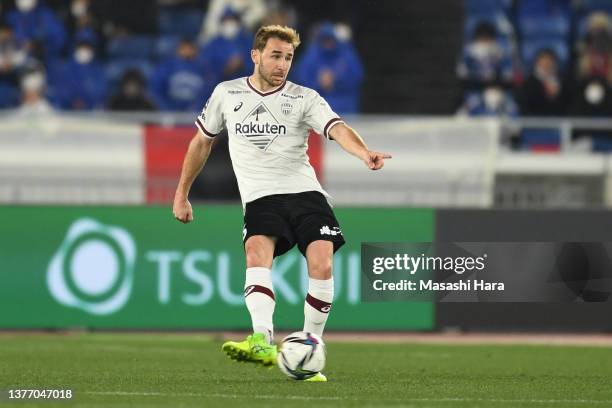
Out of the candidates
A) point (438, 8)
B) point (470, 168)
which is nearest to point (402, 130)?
point (470, 168)

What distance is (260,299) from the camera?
30.1 ft

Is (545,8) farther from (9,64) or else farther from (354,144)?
(354,144)

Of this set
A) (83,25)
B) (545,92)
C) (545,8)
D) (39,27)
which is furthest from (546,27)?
(39,27)

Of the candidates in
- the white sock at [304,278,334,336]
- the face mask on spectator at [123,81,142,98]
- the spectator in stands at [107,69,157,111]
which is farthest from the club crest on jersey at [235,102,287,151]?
the face mask on spectator at [123,81,142,98]

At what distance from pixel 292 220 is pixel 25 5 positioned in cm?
1223

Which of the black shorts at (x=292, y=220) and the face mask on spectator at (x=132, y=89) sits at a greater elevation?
the face mask on spectator at (x=132, y=89)

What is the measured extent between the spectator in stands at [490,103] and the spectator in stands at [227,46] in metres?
2.90

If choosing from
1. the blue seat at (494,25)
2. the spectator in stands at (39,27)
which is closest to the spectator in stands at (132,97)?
the spectator in stands at (39,27)

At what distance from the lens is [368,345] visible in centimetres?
1429

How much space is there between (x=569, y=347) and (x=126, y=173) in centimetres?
516

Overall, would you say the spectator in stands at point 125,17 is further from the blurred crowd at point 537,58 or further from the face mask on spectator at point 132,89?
the blurred crowd at point 537,58

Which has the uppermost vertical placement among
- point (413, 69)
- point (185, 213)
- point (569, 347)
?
point (413, 69)

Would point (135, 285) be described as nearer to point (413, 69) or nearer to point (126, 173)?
point (126, 173)

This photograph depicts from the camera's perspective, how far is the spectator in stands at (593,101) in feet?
63.9
